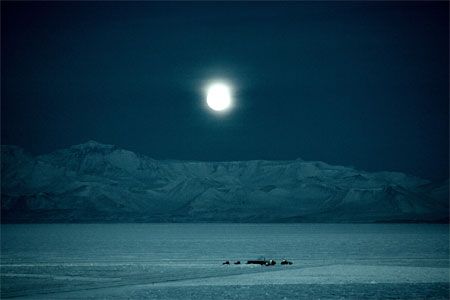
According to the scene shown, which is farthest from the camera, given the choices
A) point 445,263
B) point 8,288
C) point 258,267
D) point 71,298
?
point 445,263

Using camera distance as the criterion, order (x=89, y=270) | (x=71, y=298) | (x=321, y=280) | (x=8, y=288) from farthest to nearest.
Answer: (x=89, y=270) → (x=321, y=280) → (x=8, y=288) → (x=71, y=298)

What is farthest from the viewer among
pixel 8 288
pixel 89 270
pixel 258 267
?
pixel 258 267

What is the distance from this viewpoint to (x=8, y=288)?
61250 mm

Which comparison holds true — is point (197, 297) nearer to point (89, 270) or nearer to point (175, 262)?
point (89, 270)

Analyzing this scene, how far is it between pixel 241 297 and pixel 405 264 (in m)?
37.0

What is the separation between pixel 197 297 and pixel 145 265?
32.0m

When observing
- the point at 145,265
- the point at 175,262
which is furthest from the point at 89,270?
the point at 175,262

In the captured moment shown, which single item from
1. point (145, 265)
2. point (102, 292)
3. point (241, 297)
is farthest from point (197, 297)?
point (145, 265)

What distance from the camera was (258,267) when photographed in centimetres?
8525

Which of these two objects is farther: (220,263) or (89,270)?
(220,263)

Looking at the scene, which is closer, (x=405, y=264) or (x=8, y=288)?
(x=8, y=288)

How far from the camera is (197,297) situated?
56.6m

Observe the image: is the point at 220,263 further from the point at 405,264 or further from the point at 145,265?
the point at 405,264

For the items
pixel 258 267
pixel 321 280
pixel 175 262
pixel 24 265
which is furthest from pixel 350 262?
pixel 24 265
